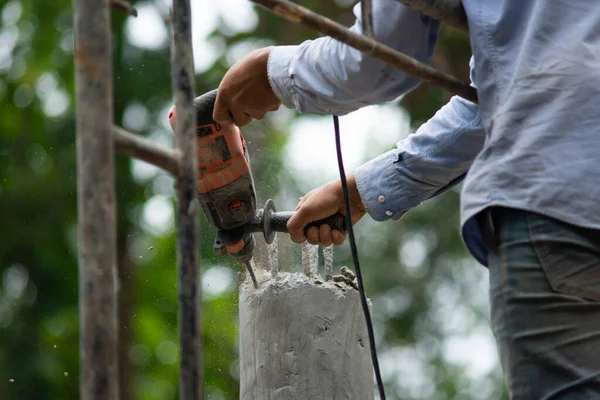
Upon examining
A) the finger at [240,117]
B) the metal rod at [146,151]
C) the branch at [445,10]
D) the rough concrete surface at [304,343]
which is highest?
the finger at [240,117]

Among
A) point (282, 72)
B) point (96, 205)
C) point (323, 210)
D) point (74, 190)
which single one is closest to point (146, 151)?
point (96, 205)

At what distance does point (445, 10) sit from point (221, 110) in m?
0.92

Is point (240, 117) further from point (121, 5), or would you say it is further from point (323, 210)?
point (121, 5)

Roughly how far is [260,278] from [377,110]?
362 inches

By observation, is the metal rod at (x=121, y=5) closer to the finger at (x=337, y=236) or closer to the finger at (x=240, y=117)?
the finger at (x=240, y=117)

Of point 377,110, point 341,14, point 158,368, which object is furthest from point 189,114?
point 377,110

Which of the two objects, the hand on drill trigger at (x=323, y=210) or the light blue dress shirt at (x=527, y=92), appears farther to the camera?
the hand on drill trigger at (x=323, y=210)

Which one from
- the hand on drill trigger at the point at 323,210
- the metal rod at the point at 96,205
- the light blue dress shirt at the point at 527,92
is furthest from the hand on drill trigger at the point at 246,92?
the metal rod at the point at 96,205

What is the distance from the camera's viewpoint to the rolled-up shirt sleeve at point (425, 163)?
2.46 metres

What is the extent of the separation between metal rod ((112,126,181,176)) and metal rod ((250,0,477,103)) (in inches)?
14.0

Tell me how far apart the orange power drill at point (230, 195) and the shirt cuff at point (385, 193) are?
35 cm

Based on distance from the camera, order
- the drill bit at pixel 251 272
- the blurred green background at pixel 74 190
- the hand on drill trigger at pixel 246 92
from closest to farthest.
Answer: the hand on drill trigger at pixel 246 92 < the drill bit at pixel 251 272 < the blurred green background at pixel 74 190

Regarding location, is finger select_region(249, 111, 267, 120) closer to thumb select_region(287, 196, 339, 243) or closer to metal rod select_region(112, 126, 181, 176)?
thumb select_region(287, 196, 339, 243)

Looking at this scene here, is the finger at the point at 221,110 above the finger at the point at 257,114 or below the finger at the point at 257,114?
above
